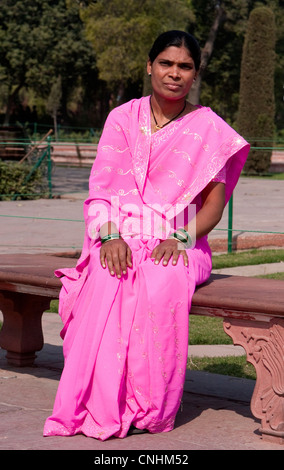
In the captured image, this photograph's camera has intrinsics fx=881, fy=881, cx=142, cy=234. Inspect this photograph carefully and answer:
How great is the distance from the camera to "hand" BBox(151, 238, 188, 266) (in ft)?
12.2

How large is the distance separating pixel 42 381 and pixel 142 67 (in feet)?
119

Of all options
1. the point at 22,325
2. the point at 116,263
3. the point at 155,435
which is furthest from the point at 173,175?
the point at 22,325

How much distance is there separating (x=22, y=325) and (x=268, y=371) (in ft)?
6.23

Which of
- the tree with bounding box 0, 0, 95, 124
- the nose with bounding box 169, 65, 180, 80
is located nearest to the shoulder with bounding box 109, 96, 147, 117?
the nose with bounding box 169, 65, 180, 80

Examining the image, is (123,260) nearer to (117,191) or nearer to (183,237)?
(183,237)

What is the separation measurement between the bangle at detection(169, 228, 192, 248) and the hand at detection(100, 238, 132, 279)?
0.24m

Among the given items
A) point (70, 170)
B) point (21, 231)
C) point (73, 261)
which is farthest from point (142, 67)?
point (73, 261)

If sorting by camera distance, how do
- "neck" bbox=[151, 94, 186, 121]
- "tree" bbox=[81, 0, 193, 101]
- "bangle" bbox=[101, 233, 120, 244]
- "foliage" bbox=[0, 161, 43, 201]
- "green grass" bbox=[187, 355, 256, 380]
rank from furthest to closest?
"tree" bbox=[81, 0, 193, 101], "foliage" bbox=[0, 161, 43, 201], "green grass" bbox=[187, 355, 256, 380], "neck" bbox=[151, 94, 186, 121], "bangle" bbox=[101, 233, 120, 244]

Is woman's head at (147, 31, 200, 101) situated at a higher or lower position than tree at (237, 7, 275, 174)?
lower

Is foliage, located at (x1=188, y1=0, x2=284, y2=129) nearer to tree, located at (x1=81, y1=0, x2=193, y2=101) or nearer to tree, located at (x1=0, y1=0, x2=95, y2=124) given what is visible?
tree, located at (x1=81, y1=0, x2=193, y2=101)

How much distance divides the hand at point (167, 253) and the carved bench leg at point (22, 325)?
1.43 meters

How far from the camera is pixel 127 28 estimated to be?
3794 centimetres
